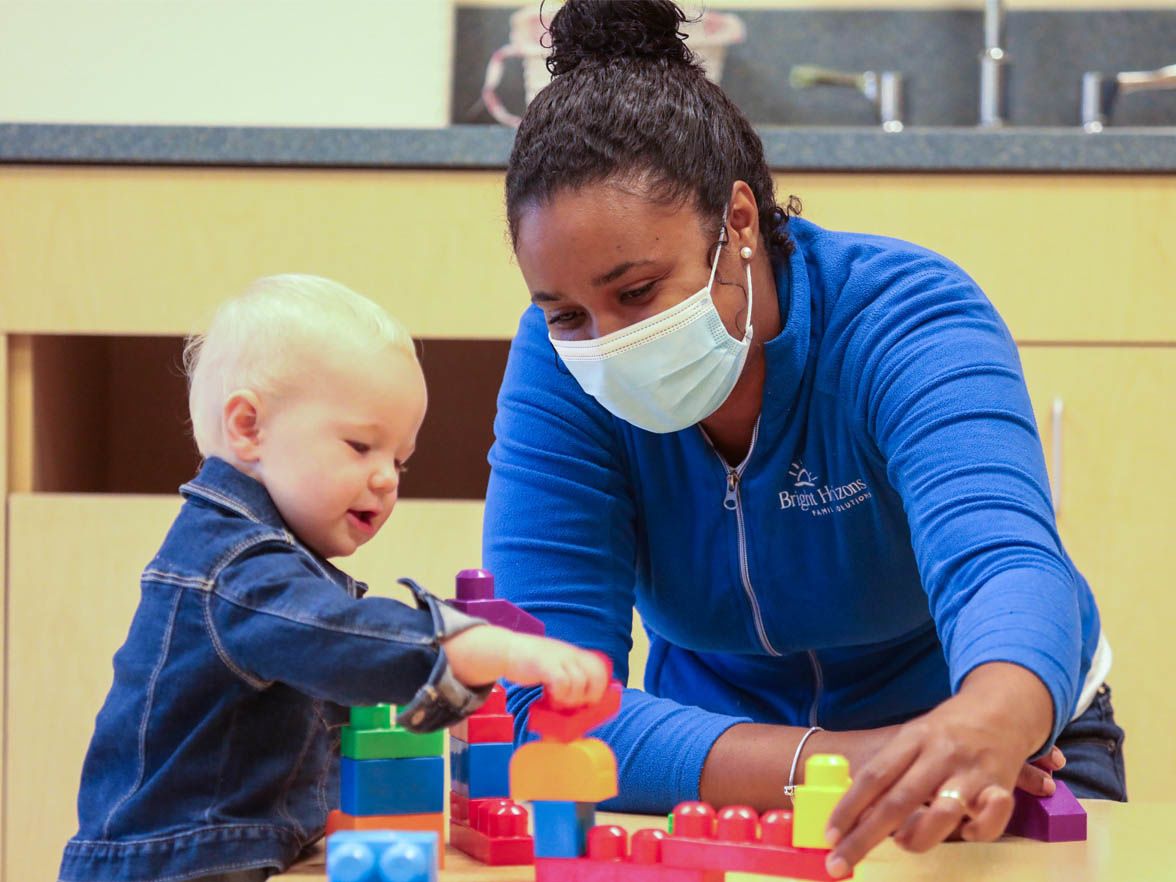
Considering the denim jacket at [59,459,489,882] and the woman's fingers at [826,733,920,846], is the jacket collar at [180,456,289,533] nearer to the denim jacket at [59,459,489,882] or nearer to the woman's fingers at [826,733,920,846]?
the denim jacket at [59,459,489,882]

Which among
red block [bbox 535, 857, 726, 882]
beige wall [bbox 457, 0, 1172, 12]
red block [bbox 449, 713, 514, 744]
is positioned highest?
beige wall [bbox 457, 0, 1172, 12]

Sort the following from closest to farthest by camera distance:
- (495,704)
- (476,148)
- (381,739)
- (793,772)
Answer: (381,739) → (495,704) → (793,772) → (476,148)

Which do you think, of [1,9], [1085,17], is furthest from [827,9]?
[1,9]

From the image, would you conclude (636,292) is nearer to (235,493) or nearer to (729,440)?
(729,440)

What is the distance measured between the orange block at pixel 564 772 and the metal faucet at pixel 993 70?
179 centimetres

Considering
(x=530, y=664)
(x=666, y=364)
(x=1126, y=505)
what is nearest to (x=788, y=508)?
(x=666, y=364)

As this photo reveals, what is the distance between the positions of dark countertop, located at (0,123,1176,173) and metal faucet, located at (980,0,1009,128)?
20.5 inches

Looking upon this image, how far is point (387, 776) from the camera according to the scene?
2.72ft

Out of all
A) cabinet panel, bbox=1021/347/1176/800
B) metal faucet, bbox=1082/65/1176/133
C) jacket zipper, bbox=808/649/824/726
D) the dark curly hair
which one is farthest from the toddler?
metal faucet, bbox=1082/65/1176/133

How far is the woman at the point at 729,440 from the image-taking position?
104 centimetres

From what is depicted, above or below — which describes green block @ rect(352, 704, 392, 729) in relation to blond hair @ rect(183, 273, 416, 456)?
below

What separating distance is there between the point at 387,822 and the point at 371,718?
6 cm

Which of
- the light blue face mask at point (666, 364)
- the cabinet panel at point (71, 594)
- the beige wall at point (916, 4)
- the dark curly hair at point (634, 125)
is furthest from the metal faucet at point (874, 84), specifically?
the light blue face mask at point (666, 364)

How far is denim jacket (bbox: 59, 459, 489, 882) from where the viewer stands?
77 cm
